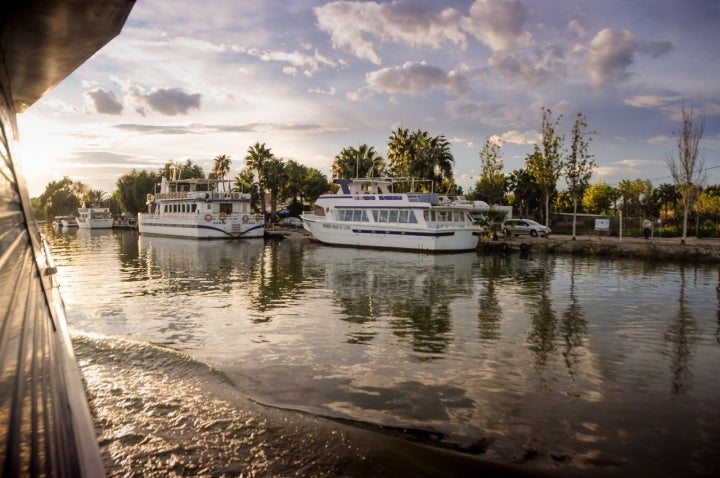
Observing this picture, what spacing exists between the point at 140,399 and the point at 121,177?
107986mm

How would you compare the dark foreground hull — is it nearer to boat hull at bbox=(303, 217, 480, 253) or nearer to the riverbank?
boat hull at bbox=(303, 217, 480, 253)

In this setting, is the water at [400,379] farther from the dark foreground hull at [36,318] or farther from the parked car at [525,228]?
the parked car at [525,228]

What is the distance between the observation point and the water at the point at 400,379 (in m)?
6.12

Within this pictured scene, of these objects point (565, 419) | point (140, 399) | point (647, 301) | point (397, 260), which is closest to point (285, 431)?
point (140, 399)

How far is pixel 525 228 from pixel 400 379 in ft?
132

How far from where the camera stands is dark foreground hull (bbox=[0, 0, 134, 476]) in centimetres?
193

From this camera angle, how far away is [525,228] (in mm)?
46375

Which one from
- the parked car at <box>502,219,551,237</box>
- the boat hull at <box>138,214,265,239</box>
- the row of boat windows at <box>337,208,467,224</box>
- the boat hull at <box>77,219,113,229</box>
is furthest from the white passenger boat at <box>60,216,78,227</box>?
the parked car at <box>502,219,551,237</box>

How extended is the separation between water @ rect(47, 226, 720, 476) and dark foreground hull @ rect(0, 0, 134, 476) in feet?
9.75

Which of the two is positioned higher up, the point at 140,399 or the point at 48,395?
the point at 48,395

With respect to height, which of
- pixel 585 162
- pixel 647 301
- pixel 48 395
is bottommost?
pixel 647 301

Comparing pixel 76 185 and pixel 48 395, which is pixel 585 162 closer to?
pixel 48 395

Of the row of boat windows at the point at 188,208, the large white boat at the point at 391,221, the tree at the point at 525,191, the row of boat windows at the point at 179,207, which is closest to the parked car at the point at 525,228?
the large white boat at the point at 391,221

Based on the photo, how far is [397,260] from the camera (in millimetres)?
31172
